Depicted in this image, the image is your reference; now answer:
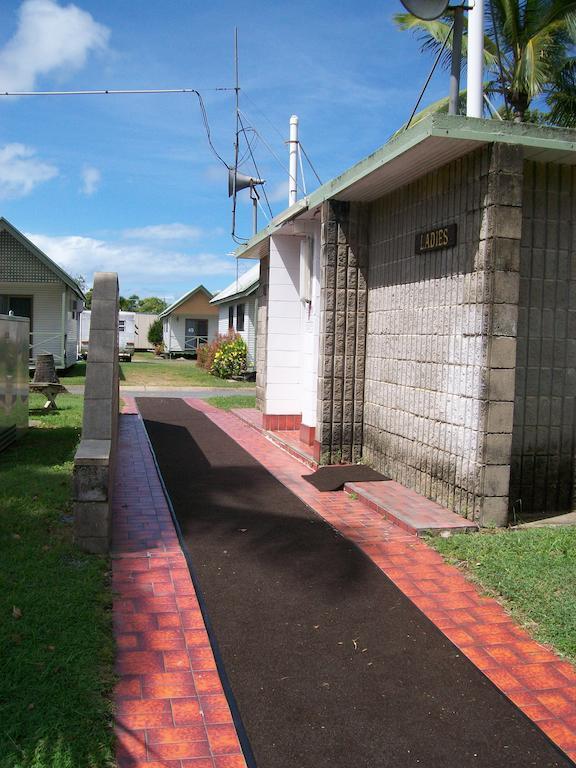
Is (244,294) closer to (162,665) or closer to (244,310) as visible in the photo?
(244,310)

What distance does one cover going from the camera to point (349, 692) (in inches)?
140

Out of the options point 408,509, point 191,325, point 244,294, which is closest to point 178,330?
point 191,325

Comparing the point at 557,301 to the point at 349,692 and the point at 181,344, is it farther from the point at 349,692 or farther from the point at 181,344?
the point at 181,344

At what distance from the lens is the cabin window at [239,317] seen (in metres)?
28.1

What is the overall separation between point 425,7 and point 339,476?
4.62 metres

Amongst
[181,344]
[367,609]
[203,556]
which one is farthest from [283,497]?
[181,344]

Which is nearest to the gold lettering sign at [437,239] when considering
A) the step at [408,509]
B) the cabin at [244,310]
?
the step at [408,509]

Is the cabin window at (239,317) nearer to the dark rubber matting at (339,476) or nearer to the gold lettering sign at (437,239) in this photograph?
the dark rubber matting at (339,476)

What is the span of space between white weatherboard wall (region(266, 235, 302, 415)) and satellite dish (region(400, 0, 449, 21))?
573 centimetres

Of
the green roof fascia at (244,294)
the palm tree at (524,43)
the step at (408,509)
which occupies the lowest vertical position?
the step at (408,509)

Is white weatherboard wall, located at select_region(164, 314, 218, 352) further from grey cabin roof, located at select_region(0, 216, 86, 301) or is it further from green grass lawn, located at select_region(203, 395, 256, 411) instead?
green grass lawn, located at select_region(203, 395, 256, 411)

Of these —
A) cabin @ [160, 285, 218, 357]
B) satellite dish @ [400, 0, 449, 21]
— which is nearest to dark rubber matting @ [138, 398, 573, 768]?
satellite dish @ [400, 0, 449, 21]

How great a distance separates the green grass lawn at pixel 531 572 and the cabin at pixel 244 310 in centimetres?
1822

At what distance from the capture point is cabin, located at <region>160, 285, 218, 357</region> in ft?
135
